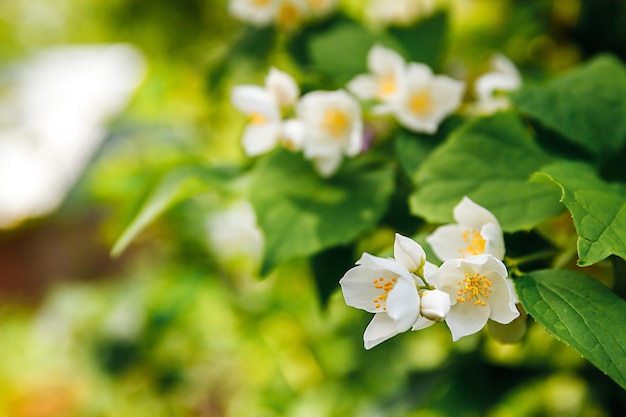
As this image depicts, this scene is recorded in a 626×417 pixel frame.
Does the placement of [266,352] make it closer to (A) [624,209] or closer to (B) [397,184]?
(B) [397,184]

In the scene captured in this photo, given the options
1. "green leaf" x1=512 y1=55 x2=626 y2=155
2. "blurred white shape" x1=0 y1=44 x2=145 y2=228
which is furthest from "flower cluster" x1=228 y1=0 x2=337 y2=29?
"blurred white shape" x1=0 y1=44 x2=145 y2=228

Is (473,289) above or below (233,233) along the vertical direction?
above

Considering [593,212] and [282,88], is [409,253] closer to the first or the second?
[593,212]

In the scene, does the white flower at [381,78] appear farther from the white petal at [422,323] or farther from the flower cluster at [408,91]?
the white petal at [422,323]

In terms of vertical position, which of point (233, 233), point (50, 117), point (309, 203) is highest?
point (309, 203)

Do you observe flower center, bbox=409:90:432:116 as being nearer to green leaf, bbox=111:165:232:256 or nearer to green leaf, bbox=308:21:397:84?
green leaf, bbox=308:21:397:84

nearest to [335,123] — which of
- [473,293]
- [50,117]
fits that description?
[473,293]

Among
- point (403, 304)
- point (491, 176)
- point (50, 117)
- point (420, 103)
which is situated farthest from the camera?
point (50, 117)
